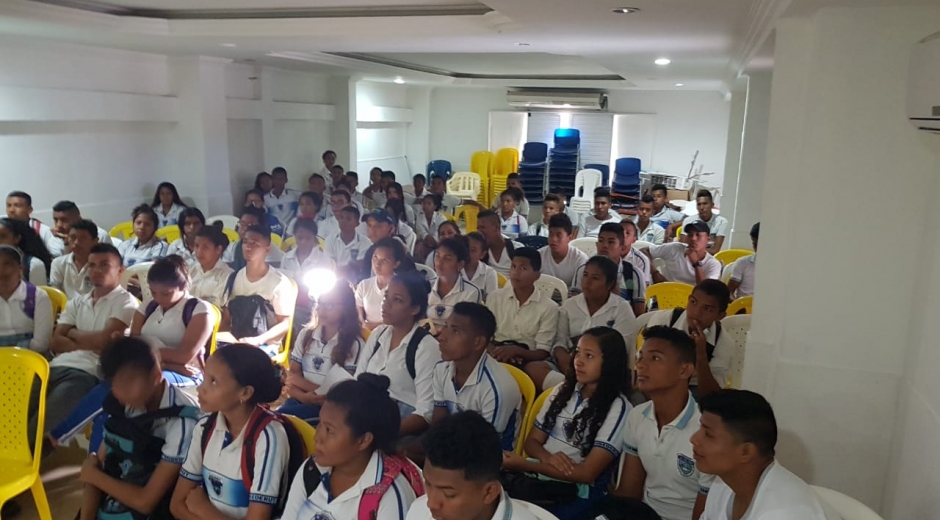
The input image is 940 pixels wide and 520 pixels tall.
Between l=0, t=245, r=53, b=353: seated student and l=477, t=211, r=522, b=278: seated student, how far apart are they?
270 centimetres

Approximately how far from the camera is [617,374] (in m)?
2.29

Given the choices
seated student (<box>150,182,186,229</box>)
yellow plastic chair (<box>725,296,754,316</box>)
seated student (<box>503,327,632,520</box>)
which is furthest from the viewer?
seated student (<box>150,182,186,229</box>)

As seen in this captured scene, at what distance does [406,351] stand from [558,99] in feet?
32.5

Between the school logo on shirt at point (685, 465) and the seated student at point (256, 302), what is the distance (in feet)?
7.65

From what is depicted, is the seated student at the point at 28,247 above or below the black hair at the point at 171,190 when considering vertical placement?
below

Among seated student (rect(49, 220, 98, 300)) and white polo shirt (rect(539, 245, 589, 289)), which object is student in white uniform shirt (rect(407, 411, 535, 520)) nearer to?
white polo shirt (rect(539, 245, 589, 289))

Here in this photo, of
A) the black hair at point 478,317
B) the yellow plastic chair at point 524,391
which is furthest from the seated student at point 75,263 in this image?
the yellow plastic chair at point 524,391

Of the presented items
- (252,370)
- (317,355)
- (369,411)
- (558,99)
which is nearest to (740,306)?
(317,355)

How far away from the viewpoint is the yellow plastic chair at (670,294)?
3984 mm

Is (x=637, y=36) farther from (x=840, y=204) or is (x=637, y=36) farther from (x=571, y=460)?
(x=571, y=460)

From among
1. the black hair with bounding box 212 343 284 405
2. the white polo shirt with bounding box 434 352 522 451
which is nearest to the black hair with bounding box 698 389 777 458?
the white polo shirt with bounding box 434 352 522 451

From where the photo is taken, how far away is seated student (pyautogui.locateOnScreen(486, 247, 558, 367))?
3541 mm

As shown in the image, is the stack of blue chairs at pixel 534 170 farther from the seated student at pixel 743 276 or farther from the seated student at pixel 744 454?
the seated student at pixel 744 454

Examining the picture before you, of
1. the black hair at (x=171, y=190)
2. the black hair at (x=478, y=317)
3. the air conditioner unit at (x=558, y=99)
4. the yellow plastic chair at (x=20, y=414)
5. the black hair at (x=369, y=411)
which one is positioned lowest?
the yellow plastic chair at (x=20, y=414)
